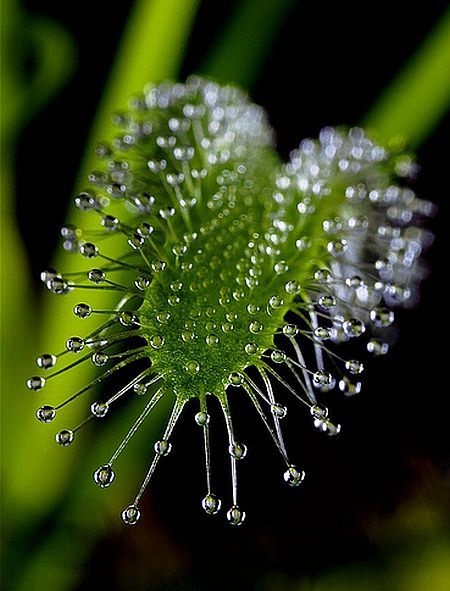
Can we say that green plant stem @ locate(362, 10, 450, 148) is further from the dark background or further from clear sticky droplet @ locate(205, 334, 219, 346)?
clear sticky droplet @ locate(205, 334, 219, 346)

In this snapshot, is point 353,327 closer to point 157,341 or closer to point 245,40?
point 157,341

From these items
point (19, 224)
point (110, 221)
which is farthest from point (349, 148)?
point (19, 224)

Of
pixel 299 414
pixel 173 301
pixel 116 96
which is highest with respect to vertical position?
pixel 116 96

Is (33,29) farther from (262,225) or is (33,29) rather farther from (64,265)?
(262,225)

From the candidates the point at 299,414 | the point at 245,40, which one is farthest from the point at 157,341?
the point at 245,40

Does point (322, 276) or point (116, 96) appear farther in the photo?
point (116, 96)

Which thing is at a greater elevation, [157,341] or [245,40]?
[245,40]

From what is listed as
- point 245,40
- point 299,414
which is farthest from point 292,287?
point 245,40

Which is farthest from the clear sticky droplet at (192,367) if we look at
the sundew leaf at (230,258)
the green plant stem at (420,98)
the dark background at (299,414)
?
the green plant stem at (420,98)
